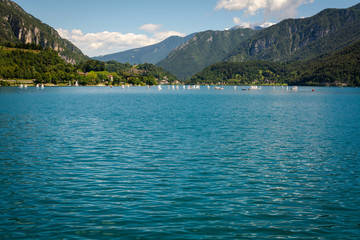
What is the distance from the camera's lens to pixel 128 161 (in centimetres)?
3117

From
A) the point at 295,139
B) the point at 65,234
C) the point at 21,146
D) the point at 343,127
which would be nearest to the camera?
the point at 65,234

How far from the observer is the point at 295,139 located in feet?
147

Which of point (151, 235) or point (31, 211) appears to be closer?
point (151, 235)

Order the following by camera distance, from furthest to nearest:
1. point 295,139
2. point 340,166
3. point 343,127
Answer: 1. point 343,127
2. point 295,139
3. point 340,166

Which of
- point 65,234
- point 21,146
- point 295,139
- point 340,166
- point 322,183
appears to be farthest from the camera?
point 295,139

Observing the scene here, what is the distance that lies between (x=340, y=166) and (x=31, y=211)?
1016 inches

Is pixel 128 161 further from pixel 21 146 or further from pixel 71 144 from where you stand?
pixel 21 146

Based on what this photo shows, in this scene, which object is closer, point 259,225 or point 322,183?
point 259,225

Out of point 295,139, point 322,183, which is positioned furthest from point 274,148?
point 322,183

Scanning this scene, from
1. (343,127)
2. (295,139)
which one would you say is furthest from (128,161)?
(343,127)

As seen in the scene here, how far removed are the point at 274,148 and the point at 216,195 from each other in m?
18.8

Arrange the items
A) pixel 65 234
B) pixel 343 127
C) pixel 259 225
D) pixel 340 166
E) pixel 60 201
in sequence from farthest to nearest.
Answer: pixel 343 127
pixel 340 166
pixel 60 201
pixel 259 225
pixel 65 234

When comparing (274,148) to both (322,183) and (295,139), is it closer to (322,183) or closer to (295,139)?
(295,139)

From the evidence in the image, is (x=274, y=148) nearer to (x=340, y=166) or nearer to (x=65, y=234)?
(x=340, y=166)
